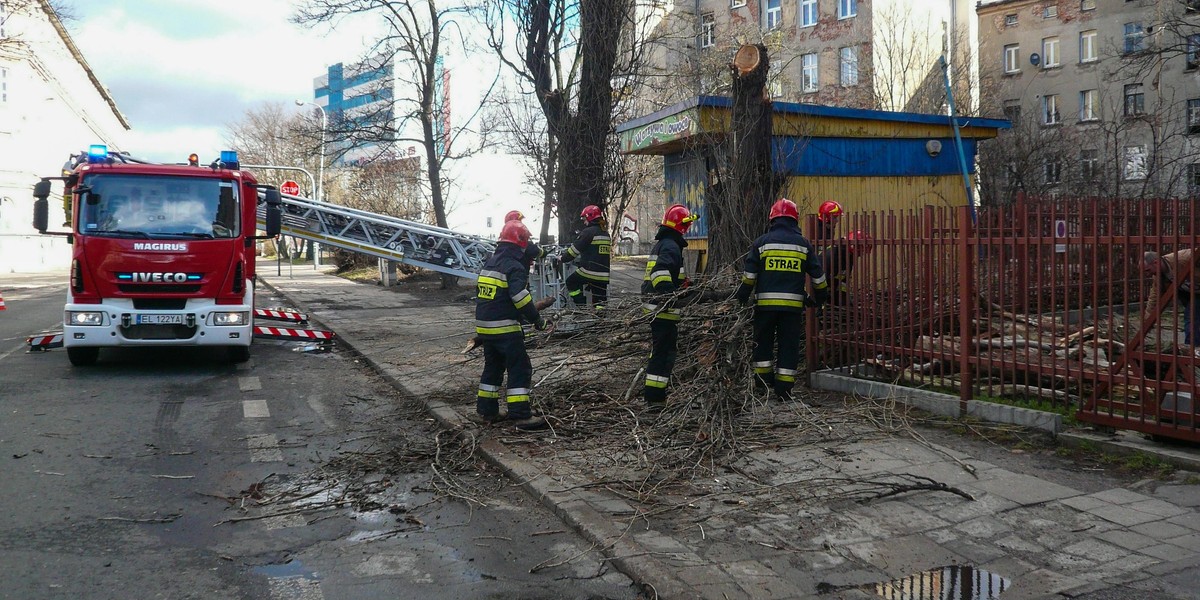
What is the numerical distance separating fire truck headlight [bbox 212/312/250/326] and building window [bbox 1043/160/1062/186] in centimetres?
1883

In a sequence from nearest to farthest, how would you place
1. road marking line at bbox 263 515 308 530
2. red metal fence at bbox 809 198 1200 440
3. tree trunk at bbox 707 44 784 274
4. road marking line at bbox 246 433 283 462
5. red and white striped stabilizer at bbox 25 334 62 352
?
road marking line at bbox 263 515 308 530
red metal fence at bbox 809 198 1200 440
road marking line at bbox 246 433 283 462
tree trunk at bbox 707 44 784 274
red and white striped stabilizer at bbox 25 334 62 352

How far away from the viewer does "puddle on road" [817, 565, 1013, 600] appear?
402 cm

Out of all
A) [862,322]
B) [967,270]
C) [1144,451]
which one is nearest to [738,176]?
[862,322]

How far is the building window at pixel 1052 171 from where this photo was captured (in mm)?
21906

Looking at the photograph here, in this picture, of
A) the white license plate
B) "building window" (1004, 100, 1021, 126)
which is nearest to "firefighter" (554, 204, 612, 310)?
the white license plate

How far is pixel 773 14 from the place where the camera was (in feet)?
145

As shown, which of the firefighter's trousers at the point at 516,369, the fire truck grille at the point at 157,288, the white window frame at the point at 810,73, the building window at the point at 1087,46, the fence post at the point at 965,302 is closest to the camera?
the fence post at the point at 965,302

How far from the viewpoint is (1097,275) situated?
616 centimetres

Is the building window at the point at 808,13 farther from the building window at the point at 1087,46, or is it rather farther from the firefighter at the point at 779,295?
the firefighter at the point at 779,295

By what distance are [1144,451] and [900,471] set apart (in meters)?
1.57

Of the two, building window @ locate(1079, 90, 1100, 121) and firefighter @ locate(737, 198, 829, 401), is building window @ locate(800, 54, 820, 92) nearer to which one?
building window @ locate(1079, 90, 1100, 121)

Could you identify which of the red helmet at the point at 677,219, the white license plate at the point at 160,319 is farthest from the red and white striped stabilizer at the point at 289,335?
the red helmet at the point at 677,219

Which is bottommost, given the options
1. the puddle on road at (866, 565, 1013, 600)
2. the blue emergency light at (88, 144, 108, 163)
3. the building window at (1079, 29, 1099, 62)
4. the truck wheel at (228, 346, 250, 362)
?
the puddle on road at (866, 565, 1013, 600)

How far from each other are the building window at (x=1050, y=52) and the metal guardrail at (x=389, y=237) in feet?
115
